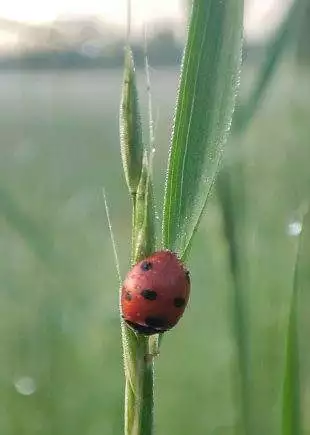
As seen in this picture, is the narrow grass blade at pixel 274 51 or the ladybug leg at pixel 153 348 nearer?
the ladybug leg at pixel 153 348

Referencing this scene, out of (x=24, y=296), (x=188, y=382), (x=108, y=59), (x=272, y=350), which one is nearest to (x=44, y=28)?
(x=272, y=350)

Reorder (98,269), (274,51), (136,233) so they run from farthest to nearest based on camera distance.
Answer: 1. (98,269)
2. (274,51)
3. (136,233)

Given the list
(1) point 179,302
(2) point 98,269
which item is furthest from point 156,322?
(2) point 98,269

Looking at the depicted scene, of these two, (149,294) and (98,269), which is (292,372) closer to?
(149,294)

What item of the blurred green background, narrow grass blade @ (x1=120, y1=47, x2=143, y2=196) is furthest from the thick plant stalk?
the blurred green background

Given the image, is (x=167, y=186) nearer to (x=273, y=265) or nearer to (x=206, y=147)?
(x=206, y=147)

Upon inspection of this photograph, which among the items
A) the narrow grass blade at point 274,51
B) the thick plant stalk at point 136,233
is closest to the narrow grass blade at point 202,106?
the thick plant stalk at point 136,233

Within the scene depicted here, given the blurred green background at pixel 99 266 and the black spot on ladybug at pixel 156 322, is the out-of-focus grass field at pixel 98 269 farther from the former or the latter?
the black spot on ladybug at pixel 156 322
